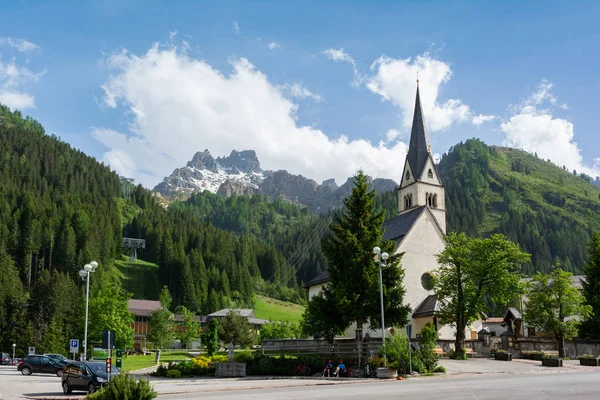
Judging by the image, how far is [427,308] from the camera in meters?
52.1

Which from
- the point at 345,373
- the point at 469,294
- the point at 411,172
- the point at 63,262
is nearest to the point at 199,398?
the point at 345,373

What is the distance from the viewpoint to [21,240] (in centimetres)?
13450

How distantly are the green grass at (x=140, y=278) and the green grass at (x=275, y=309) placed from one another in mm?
29731

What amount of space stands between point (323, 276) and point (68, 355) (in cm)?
3474

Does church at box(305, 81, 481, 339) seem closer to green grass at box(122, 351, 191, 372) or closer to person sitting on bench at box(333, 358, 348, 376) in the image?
person sitting on bench at box(333, 358, 348, 376)

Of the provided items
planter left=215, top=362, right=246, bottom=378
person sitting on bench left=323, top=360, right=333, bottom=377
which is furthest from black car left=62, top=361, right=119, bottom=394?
person sitting on bench left=323, top=360, right=333, bottom=377

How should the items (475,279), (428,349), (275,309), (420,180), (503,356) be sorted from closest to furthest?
(428,349)
(503,356)
(475,279)
(420,180)
(275,309)

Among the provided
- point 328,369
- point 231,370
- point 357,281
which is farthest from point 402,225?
point 231,370

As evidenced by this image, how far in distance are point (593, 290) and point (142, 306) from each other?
344 feet

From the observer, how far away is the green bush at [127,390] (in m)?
16.6

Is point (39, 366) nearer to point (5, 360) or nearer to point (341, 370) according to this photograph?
point (341, 370)

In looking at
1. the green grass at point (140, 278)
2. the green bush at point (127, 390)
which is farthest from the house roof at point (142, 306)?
the green bush at point (127, 390)

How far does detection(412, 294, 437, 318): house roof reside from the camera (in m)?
50.8

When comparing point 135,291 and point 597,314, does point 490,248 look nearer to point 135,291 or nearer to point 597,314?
point 597,314
